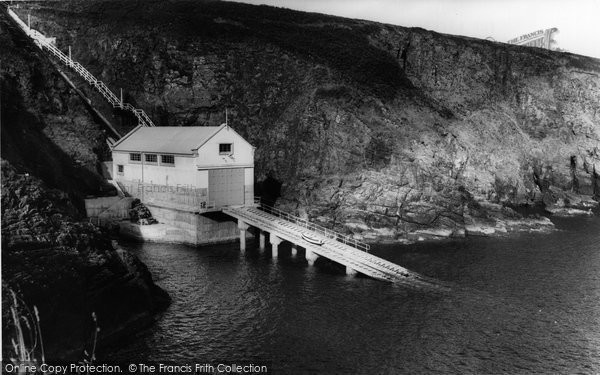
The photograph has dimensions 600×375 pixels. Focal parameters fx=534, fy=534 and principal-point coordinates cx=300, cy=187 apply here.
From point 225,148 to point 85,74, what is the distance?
3494cm

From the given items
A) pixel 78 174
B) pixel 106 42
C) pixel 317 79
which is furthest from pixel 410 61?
pixel 78 174

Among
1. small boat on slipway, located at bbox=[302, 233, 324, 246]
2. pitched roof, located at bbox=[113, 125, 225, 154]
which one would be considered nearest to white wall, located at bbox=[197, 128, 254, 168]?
pitched roof, located at bbox=[113, 125, 225, 154]

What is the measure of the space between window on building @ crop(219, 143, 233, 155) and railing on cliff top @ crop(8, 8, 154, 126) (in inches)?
921

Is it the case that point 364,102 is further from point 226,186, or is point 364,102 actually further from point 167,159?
point 167,159

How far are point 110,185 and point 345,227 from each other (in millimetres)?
27310

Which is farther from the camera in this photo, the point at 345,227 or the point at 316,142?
the point at 316,142

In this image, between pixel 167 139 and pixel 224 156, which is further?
pixel 167 139

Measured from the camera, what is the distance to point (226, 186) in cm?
5619

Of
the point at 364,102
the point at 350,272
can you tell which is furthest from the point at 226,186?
the point at 364,102

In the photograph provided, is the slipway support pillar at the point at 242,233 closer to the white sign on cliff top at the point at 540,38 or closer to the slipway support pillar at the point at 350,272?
the slipway support pillar at the point at 350,272

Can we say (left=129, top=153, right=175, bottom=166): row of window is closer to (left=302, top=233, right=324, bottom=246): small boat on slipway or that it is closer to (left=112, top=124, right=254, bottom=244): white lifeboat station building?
(left=112, top=124, right=254, bottom=244): white lifeboat station building

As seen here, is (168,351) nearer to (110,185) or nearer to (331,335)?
(331,335)

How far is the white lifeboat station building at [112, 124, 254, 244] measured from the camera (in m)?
54.2

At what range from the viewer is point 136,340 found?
99.8 feet
